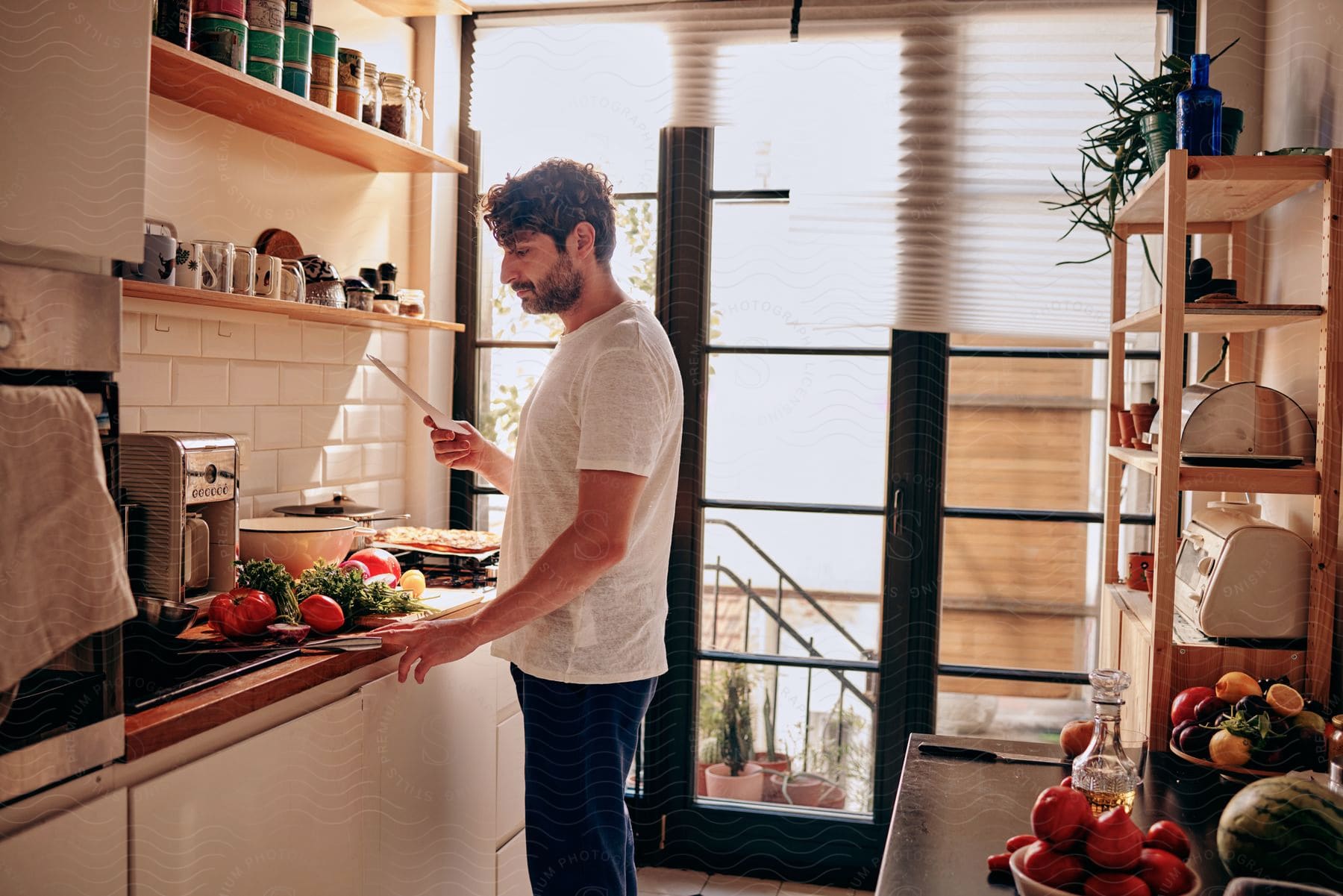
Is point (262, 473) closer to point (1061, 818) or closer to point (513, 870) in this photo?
point (513, 870)

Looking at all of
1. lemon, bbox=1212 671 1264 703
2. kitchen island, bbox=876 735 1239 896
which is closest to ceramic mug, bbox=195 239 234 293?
kitchen island, bbox=876 735 1239 896

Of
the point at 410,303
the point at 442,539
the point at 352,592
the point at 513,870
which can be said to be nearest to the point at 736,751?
the point at 513,870

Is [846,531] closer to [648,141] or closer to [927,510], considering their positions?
[927,510]

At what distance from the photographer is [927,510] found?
271 cm

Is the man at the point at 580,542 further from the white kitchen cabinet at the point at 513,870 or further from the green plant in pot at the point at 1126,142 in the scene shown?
the green plant in pot at the point at 1126,142

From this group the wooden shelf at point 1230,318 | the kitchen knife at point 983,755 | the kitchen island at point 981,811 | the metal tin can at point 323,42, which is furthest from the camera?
the metal tin can at point 323,42

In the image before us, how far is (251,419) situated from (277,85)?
67 centimetres

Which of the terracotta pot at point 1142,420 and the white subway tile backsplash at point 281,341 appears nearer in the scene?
the terracotta pot at point 1142,420

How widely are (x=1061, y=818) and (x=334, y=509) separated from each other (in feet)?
5.71

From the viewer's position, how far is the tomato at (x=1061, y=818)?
0.95 meters

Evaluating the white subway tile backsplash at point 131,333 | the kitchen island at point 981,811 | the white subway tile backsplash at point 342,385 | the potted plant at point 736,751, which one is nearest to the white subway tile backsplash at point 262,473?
the white subway tile backsplash at point 342,385

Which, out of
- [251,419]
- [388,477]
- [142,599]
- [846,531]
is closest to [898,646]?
[846,531]

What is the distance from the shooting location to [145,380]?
76.6 inches

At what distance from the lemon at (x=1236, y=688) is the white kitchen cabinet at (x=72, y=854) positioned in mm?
1500
